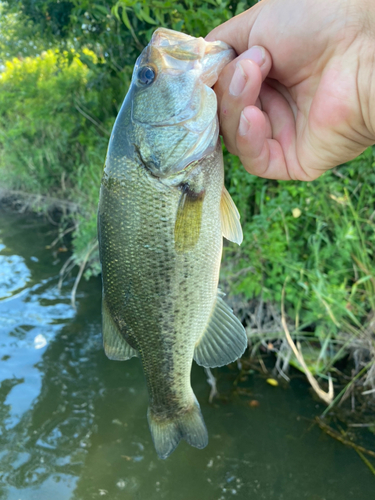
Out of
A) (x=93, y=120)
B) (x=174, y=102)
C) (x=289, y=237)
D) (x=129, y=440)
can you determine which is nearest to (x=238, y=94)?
(x=174, y=102)

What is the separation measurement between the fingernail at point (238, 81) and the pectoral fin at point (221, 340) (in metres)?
0.89

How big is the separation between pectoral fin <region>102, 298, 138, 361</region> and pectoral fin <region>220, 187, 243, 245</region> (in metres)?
0.66

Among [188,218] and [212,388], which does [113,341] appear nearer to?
[188,218]

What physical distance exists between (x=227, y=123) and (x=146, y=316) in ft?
2.98

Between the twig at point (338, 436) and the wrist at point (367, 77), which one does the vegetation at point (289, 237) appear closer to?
the twig at point (338, 436)

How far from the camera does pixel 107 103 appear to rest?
5.39 meters

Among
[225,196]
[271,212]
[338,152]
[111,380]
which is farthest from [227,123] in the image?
[111,380]

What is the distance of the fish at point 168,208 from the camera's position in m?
1.36

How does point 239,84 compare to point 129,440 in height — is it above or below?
above

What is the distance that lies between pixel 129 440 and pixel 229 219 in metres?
2.54

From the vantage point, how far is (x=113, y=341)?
1.65 metres

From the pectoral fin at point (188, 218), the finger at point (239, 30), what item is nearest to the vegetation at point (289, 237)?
the finger at point (239, 30)

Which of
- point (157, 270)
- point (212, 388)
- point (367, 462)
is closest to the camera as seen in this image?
point (157, 270)

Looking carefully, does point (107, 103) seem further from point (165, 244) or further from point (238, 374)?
point (165, 244)
